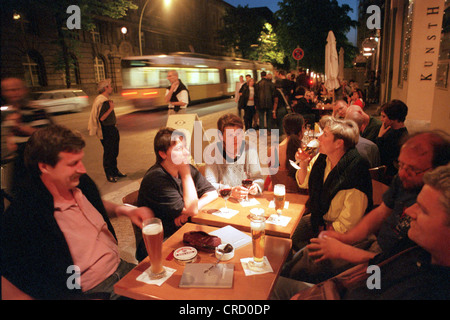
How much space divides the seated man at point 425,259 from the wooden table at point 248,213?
69 centimetres

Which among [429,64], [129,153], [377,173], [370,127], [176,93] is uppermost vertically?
[429,64]

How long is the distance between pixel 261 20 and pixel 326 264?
140 ft

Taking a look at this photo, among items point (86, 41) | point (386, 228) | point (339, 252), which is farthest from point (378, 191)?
point (86, 41)

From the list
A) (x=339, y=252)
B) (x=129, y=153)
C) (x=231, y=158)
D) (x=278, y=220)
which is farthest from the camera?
(x=129, y=153)

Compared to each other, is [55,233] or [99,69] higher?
[99,69]

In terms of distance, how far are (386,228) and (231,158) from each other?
177 centimetres

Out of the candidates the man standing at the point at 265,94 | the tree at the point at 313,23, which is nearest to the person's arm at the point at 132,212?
the man standing at the point at 265,94

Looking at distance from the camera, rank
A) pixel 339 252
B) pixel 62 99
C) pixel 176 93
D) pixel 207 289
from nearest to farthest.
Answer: pixel 207 289 → pixel 339 252 → pixel 176 93 → pixel 62 99

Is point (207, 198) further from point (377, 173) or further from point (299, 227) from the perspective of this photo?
point (377, 173)

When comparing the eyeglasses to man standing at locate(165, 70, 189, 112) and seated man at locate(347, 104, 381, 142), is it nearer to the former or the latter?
seated man at locate(347, 104, 381, 142)

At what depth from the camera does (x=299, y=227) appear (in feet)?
9.35

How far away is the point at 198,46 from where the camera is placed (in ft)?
138

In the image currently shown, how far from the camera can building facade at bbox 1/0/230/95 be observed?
1944cm

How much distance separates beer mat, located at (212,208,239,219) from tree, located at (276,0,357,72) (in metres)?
21.3
